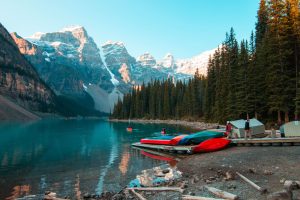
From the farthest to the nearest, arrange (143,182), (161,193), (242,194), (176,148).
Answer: (176,148)
(143,182)
(161,193)
(242,194)

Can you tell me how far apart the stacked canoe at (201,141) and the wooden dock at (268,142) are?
139cm

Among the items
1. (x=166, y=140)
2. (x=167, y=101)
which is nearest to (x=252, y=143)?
(x=166, y=140)

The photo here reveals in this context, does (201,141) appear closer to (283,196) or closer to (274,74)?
(274,74)

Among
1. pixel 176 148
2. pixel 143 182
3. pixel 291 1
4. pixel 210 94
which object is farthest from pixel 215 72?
pixel 143 182

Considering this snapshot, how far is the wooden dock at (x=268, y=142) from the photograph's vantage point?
1235 inches

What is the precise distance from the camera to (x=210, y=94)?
9650cm

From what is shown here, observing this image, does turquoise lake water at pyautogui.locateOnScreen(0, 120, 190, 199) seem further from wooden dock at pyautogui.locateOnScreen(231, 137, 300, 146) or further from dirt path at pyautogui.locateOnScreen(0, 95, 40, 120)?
dirt path at pyautogui.locateOnScreen(0, 95, 40, 120)

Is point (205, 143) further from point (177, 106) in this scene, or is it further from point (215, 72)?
point (177, 106)

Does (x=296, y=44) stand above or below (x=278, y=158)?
above

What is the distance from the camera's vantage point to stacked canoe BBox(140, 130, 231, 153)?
114 ft

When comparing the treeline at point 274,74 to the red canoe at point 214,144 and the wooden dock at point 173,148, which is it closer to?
the red canoe at point 214,144

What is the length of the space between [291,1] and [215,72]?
1714 inches

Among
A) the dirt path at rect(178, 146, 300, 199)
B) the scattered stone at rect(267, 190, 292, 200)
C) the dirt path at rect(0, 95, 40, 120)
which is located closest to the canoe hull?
the dirt path at rect(178, 146, 300, 199)

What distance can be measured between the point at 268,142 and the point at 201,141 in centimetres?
822
